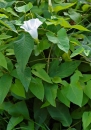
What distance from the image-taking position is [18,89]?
1.18 m

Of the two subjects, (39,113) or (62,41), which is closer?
Answer: (62,41)

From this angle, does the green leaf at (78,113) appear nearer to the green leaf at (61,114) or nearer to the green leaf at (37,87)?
the green leaf at (61,114)

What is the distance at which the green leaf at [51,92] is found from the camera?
3.85 feet

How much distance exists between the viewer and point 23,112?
1243 millimetres

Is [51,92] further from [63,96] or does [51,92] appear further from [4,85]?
[4,85]

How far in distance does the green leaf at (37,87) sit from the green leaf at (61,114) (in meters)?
0.12

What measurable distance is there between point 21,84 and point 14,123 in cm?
16

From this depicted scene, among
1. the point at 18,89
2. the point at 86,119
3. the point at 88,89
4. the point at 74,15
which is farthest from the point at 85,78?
the point at 74,15

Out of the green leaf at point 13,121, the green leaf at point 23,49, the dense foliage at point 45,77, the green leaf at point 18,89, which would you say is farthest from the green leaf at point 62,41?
the green leaf at point 13,121

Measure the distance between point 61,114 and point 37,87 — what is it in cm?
16

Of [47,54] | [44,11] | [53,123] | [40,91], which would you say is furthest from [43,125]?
[44,11]

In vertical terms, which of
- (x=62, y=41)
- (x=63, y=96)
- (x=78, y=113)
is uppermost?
(x=62, y=41)

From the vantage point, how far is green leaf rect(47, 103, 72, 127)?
1249mm

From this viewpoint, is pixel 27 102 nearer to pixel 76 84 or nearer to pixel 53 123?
pixel 53 123
